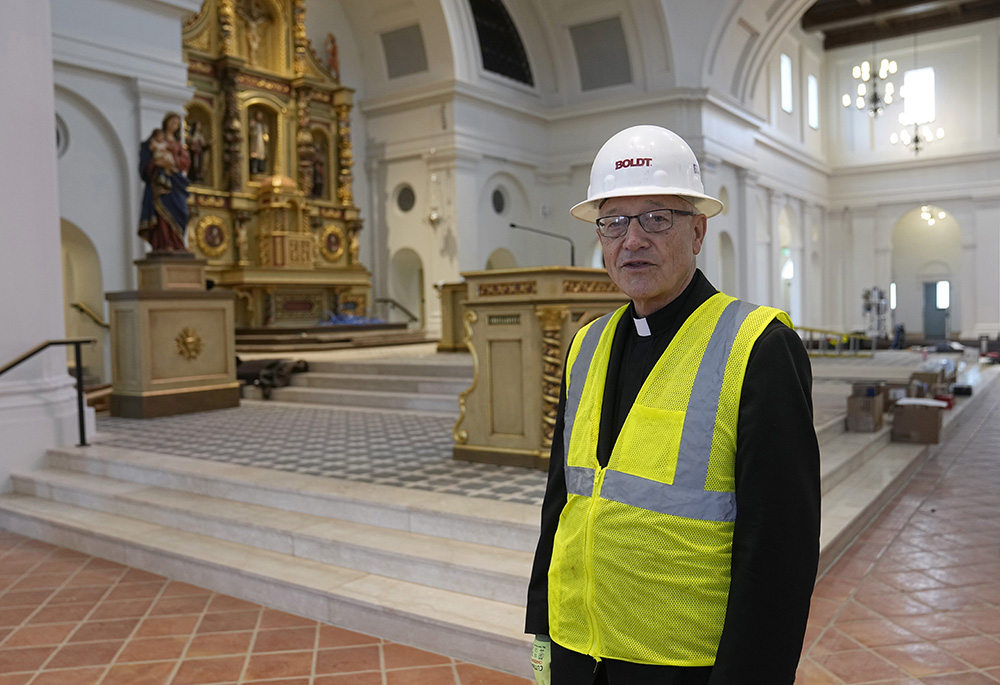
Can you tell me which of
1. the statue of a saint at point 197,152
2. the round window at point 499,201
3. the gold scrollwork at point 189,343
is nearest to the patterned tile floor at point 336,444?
the gold scrollwork at point 189,343

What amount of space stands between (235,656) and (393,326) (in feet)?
47.4

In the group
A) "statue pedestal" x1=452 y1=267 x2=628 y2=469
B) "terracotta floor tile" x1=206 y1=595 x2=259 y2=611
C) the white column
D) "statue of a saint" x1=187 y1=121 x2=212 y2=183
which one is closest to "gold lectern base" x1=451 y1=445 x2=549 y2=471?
"statue pedestal" x1=452 y1=267 x2=628 y2=469

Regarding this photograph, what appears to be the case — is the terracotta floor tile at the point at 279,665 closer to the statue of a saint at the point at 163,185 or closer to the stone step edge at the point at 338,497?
the stone step edge at the point at 338,497

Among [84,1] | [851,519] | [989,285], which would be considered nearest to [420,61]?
[84,1]

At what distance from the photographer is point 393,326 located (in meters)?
18.0

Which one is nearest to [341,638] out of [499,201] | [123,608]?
[123,608]

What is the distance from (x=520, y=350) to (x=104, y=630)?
3.14 metres

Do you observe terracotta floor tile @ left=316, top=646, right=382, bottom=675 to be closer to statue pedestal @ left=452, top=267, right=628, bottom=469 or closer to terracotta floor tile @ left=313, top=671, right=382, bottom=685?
terracotta floor tile @ left=313, top=671, right=382, bottom=685

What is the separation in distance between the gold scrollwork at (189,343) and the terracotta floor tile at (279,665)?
20.0 feet

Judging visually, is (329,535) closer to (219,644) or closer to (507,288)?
(219,644)

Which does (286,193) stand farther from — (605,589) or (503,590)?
(605,589)

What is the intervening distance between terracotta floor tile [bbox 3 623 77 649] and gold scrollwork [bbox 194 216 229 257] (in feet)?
43.5

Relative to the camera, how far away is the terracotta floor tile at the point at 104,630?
4.01 m

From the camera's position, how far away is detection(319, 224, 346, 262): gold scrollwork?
18.6 m
